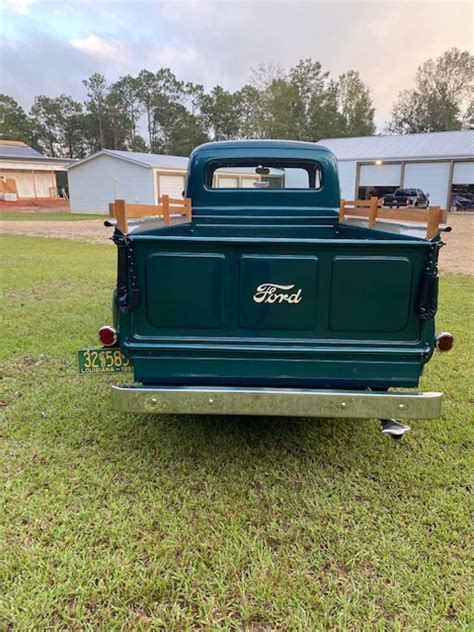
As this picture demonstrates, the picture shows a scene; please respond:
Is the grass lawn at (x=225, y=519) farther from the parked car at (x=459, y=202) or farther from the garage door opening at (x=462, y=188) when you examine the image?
the parked car at (x=459, y=202)

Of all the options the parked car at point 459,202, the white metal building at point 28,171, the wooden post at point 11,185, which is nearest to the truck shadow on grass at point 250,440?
the parked car at point 459,202

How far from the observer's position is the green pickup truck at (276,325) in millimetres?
2615

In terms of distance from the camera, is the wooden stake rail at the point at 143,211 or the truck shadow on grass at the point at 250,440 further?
the truck shadow on grass at the point at 250,440

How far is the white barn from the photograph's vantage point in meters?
28.8

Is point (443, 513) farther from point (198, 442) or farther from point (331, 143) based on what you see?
point (331, 143)

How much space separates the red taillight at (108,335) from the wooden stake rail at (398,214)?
6.38 feet

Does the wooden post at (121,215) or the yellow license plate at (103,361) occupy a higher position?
the wooden post at (121,215)


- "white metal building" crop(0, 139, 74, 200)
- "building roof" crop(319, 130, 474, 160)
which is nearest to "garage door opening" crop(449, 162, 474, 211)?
"building roof" crop(319, 130, 474, 160)

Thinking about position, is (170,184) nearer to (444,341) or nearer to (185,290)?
(185,290)

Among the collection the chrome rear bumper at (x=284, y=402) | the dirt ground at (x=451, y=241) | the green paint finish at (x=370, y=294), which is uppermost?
the green paint finish at (x=370, y=294)

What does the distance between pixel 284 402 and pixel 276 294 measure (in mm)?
619

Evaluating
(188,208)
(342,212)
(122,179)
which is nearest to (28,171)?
(122,179)

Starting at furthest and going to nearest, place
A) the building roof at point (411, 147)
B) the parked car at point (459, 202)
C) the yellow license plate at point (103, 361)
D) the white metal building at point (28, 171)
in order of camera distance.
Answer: the white metal building at point (28, 171) → the parked car at point (459, 202) → the building roof at point (411, 147) → the yellow license plate at point (103, 361)

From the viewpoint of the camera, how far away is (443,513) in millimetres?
2688
